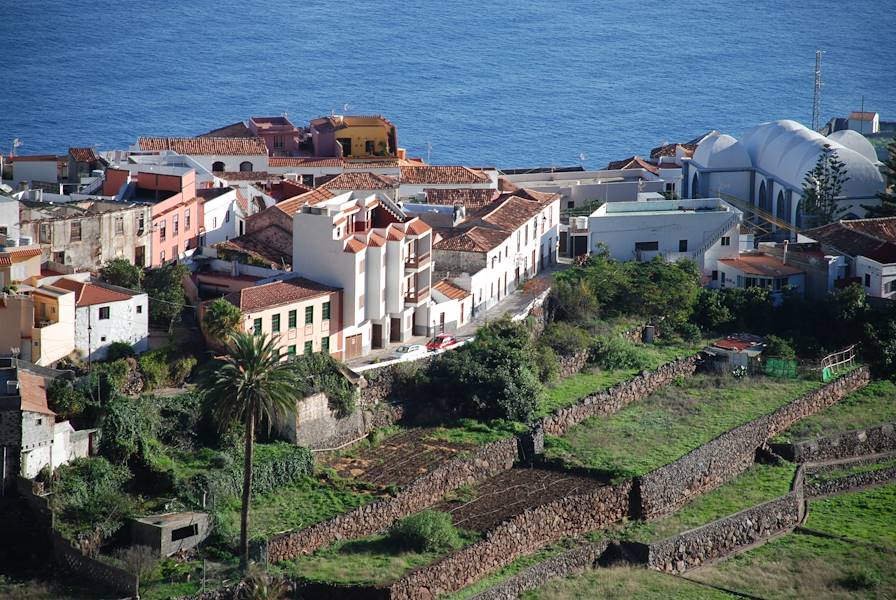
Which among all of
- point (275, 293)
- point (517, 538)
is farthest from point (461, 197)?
point (517, 538)

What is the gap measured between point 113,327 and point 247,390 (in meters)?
10.7

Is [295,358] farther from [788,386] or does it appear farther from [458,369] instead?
[788,386]

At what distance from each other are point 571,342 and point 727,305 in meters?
9.62

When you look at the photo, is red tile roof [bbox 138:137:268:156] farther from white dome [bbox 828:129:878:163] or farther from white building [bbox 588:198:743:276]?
white dome [bbox 828:129:878:163]

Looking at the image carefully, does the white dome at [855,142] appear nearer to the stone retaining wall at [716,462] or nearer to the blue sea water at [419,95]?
the stone retaining wall at [716,462]

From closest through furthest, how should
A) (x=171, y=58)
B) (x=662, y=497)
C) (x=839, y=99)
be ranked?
1. (x=662, y=497)
2. (x=839, y=99)
3. (x=171, y=58)

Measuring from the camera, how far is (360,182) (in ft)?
286

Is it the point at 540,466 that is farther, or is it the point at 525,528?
the point at 540,466

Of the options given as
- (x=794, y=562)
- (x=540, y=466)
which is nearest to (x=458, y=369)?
(x=540, y=466)

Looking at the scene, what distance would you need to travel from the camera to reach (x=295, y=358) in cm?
6334

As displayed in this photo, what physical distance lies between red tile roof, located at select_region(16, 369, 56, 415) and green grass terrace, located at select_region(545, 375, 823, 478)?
1817cm

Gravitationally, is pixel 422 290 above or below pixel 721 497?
above

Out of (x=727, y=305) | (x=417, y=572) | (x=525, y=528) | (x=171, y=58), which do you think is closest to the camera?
(x=417, y=572)

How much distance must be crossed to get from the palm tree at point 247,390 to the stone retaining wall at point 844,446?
23.0 meters
